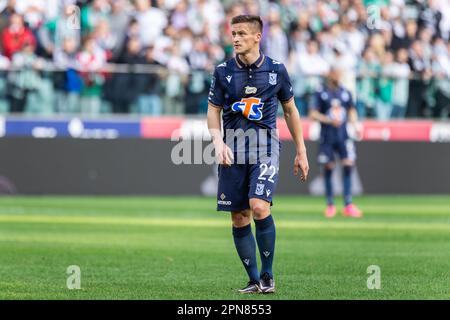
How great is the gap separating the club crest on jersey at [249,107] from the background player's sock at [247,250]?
1022mm

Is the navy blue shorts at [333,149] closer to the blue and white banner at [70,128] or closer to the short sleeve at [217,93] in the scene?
the blue and white banner at [70,128]

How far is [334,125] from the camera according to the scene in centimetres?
2112

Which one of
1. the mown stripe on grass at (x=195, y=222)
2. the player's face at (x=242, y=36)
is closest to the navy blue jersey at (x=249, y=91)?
the player's face at (x=242, y=36)

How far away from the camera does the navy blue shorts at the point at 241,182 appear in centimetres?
987

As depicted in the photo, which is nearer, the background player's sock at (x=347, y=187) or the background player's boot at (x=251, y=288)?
the background player's boot at (x=251, y=288)

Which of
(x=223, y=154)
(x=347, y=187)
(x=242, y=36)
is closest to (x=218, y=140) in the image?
(x=223, y=154)

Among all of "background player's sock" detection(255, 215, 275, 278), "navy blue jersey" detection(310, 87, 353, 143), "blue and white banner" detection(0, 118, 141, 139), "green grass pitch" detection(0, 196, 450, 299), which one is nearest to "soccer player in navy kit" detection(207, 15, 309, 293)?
"background player's sock" detection(255, 215, 275, 278)

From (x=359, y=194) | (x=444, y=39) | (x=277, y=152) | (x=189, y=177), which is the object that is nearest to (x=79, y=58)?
(x=189, y=177)

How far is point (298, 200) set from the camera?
2505 cm

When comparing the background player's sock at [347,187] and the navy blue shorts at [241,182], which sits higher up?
the navy blue shorts at [241,182]

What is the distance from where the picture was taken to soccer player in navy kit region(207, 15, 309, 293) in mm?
9875

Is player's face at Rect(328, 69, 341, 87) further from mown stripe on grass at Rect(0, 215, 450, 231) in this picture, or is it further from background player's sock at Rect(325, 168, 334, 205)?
mown stripe on grass at Rect(0, 215, 450, 231)

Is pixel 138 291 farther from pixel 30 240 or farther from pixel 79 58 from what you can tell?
pixel 79 58

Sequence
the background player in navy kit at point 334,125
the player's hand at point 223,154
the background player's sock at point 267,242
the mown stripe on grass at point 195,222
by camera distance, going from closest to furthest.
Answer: the player's hand at point 223,154, the background player's sock at point 267,242, the mown stripe on grass at point 195,222, the background player in navy kit at point 334,125
